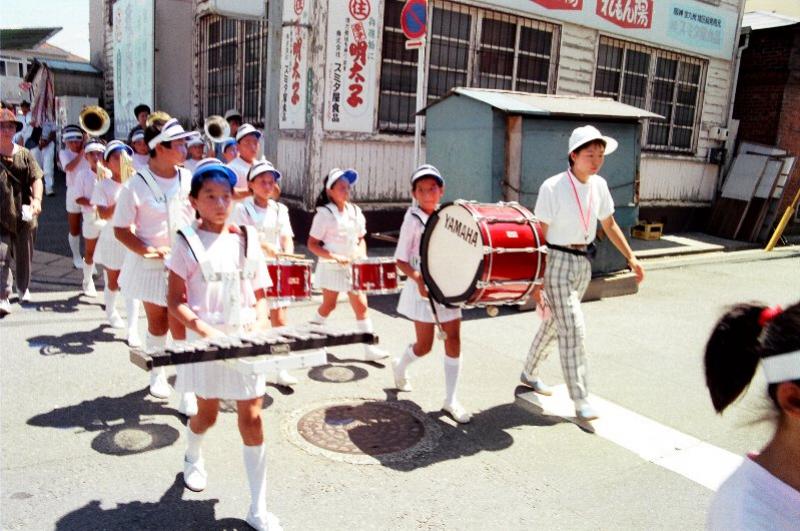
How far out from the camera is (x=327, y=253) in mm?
5617

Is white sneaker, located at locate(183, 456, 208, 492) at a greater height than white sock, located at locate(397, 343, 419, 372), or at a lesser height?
lesser

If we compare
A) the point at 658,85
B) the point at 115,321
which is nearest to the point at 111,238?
the point at 115,321

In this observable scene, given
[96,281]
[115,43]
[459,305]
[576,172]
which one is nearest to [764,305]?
[459,305]

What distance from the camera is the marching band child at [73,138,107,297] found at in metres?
7.86

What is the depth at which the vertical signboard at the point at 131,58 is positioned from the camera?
15.0m

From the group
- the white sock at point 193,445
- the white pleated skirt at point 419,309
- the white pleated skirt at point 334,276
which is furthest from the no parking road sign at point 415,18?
the white sock at point 193,445

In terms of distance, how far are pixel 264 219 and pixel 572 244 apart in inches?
99.1

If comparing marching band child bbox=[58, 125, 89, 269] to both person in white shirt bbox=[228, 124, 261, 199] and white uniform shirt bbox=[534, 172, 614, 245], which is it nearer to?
person in white shirt bbox=[228, 124, 261, 199]

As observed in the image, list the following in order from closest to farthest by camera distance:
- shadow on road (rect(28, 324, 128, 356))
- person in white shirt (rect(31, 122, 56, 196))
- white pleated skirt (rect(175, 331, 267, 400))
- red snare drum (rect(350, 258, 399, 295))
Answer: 1. white pleated skirt (rect(175, 331, 267, 400))
2. red snare drum (rect(350, 258, 399, 295))
3. shadow on road (rect(28, 324, 128, 356))
4. person in white shirt (rect(31, 122, 56, 196))

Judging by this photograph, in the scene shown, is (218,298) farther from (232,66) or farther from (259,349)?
(232,66)

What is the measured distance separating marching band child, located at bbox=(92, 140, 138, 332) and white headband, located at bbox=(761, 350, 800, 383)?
555 centimetres

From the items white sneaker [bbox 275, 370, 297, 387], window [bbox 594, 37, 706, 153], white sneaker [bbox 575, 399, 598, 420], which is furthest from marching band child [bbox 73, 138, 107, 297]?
window [bbox 594, 37, 706, 153]

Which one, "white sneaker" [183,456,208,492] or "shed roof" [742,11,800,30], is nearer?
"white sneaker" [183,456,208,492]

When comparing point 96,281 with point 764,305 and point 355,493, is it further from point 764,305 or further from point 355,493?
point 764,305
